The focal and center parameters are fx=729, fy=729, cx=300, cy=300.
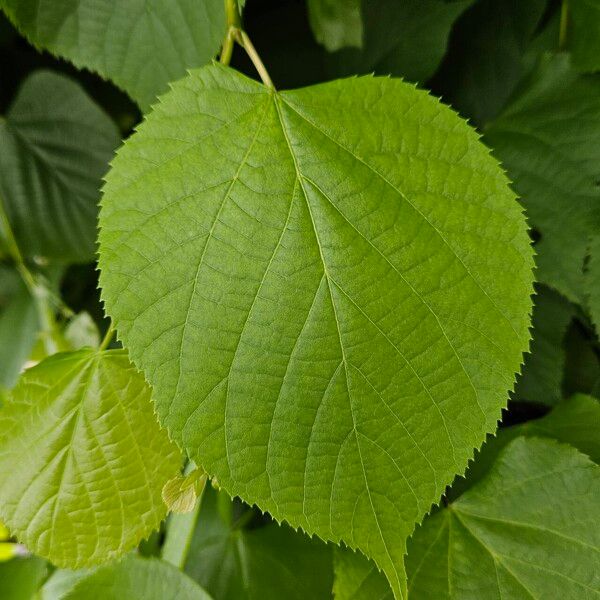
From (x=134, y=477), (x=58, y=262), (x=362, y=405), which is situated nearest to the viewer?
(x=362, y=405)

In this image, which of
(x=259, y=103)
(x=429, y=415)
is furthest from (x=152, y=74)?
(x=429, y=415)

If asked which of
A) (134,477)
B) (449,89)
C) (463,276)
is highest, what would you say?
(449,89)

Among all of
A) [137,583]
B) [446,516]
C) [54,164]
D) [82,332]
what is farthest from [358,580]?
[54,164]

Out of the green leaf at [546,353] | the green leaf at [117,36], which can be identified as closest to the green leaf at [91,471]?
the green leaf at [117,36]

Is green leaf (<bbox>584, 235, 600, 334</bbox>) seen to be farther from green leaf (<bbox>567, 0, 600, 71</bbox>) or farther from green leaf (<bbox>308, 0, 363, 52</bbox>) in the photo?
green leaf (<bbox>308, 0, 363, 52</bbox>)

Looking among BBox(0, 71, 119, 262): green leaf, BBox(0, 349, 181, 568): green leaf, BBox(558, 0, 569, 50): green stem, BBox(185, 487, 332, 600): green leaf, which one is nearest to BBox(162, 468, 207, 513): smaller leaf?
BBox(0, 349, 181, 568): green leaf

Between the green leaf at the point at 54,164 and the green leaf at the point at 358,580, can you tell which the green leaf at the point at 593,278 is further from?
the green leaf at the point at 54,164

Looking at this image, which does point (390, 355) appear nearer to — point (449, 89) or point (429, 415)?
point (429, 415)
